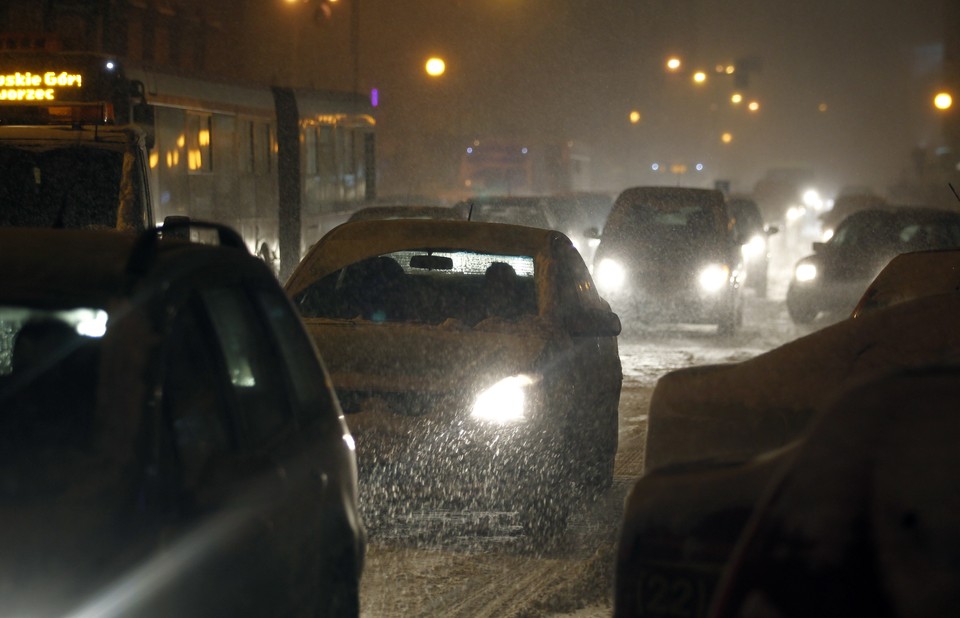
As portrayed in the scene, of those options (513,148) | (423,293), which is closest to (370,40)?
(513,148)

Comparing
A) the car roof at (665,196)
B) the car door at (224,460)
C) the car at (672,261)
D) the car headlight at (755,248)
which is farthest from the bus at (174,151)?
the car headlight at (755,248)

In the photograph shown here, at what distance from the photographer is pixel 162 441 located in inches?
129

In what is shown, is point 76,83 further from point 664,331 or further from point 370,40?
point 370,40

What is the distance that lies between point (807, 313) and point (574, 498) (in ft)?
45.1

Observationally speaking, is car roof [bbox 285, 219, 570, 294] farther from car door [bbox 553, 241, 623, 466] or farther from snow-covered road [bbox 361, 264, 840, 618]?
snow-covered road [bbox 361, 264, 840, 618]

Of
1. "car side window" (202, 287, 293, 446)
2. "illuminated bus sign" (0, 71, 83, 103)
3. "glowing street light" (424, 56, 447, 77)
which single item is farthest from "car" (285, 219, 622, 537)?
"glowing street light" (424, 56, 447, 77)

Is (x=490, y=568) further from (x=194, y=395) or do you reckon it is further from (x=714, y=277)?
(x=714, y=277)

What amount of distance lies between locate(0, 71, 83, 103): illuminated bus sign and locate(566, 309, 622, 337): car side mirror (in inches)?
358

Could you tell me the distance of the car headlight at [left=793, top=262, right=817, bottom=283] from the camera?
68.2 ft

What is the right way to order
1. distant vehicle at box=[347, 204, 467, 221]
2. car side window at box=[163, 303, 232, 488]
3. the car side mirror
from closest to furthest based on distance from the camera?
car side window at box=[163, 303, 232, 488], the car side mirror, distant vehicle at box=[347, 204, 467, 221]

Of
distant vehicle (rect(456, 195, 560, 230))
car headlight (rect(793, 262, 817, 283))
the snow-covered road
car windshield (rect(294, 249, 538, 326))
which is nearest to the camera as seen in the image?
the snow-covered road

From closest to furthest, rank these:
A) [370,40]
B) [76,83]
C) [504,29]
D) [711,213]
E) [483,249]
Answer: [483,249], [76,83], [711,213], [370,40], [504,29]

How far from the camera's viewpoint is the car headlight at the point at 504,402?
23.5ft

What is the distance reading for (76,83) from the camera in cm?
1558
